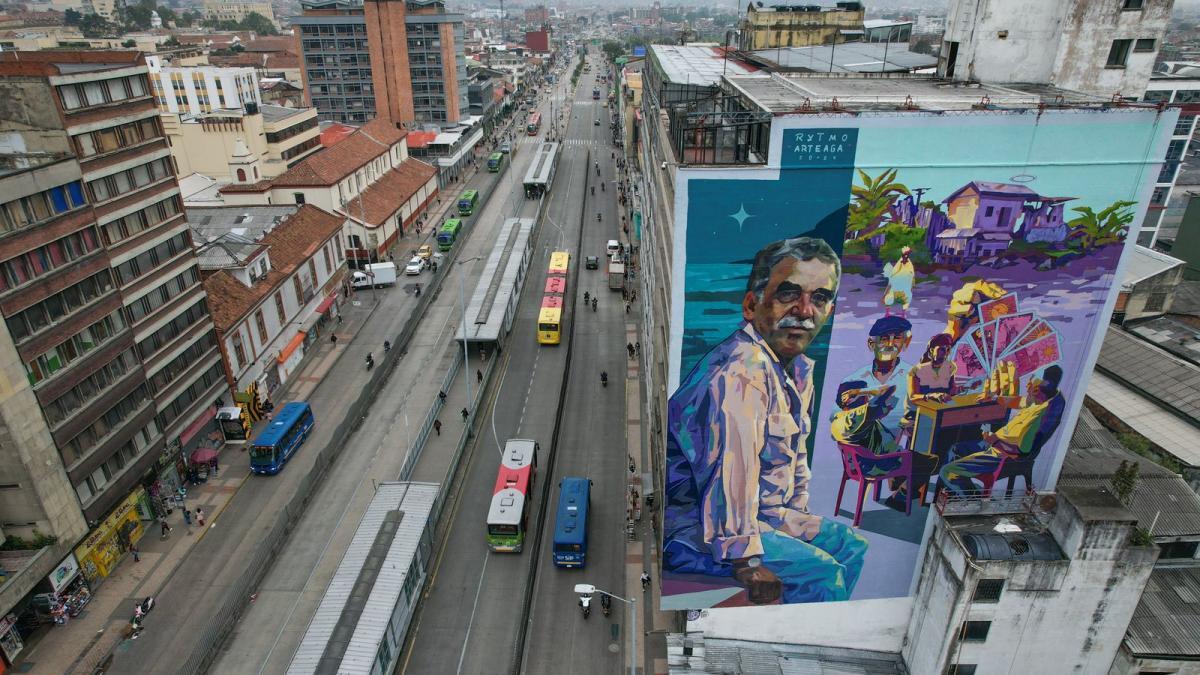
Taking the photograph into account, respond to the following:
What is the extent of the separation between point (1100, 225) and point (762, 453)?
51.7 ft

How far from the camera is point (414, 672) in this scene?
31.6 metres

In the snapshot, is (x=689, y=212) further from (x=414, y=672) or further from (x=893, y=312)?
(x=414, y=672)

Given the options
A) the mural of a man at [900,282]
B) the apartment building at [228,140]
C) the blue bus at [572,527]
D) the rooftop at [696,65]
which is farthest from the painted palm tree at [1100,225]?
the apartment building at [228,140]

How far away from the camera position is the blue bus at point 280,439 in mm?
43469

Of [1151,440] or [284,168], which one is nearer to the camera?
[1151,440]

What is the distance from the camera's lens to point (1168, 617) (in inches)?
1149

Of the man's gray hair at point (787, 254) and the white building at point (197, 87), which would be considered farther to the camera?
the white building at point (197, 87)

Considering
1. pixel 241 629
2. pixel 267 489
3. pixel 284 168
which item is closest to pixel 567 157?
pixel 284 168

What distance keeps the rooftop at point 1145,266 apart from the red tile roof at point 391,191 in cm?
7231

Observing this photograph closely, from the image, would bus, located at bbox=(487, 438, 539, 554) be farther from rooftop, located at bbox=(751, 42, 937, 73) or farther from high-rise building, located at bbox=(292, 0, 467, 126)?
high-rise building, located at bbox=(292, 0, 467, 126)

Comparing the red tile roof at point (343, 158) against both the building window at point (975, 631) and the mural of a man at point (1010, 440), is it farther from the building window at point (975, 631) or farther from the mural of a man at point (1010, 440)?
the building window at point (975, 631)

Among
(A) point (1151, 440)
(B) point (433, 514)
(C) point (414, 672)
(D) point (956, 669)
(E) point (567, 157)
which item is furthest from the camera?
(E) point (567, 157)

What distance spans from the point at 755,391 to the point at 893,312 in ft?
20.5

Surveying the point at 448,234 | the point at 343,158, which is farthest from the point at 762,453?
the point at 343,158
